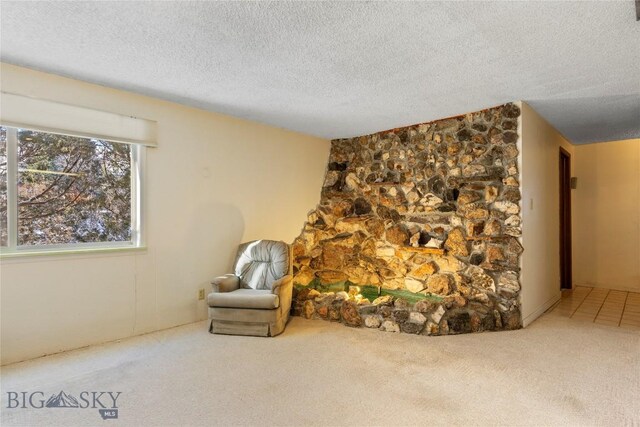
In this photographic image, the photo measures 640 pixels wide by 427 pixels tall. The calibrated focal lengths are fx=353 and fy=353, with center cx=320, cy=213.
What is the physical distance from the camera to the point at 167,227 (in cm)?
346

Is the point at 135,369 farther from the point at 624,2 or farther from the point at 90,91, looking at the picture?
the point at 624,2

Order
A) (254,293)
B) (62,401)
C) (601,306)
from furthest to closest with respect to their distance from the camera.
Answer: (601,306) → (254,293) → (62,401)

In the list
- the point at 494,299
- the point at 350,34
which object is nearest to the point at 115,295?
the point at 350,34

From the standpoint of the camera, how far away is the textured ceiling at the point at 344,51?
1875 millimetres

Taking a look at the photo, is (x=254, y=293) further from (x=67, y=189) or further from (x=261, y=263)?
(x=67, y=189)

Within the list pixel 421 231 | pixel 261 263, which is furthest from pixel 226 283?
pixel 421 231

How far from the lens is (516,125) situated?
11.2ft

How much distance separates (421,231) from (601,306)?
8.02ft

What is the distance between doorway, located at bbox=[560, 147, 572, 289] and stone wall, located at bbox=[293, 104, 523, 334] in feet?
8.04

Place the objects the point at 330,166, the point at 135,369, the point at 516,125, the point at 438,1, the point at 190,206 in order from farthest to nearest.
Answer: the point at 330,166 < the point at 190,206 < the point at 516,125 < the point at 135,369 < the point at 438,1

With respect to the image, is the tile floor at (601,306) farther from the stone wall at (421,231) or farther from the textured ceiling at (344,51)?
the textured ceiling at (344,51)

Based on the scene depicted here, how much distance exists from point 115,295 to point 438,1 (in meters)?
3.28

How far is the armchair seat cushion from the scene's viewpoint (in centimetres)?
317

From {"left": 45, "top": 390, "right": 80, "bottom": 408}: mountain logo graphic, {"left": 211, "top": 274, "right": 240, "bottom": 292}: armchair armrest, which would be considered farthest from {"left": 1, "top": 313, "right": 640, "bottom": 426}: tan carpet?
{"left": 211, "top": 274, "right": 240, "bottom": 292}: armchair armrest
